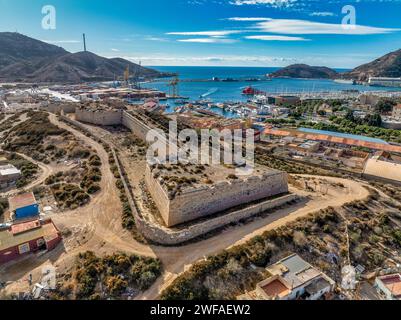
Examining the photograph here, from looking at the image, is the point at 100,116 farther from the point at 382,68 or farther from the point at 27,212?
the point at 382,68

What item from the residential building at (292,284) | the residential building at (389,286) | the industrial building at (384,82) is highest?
the industrial building at (384,82)

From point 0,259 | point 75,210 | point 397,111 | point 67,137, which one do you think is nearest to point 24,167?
point 67,137

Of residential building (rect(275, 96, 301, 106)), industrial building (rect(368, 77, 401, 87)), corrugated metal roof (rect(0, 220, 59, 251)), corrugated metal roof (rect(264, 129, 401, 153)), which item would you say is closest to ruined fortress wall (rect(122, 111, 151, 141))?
corrugated metal roof (rect(0, 220, 59, 251))

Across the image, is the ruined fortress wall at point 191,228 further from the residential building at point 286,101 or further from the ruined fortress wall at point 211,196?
the residential building at point 286,101

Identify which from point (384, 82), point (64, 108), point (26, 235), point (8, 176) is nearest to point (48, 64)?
point (64, 108)

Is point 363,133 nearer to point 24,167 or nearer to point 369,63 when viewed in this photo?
point 24,167

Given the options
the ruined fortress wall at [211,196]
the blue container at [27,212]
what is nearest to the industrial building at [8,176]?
the blue container at [27,212]

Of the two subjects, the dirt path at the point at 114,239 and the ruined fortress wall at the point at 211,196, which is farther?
the ruined fortress wall at the point at 211,196
